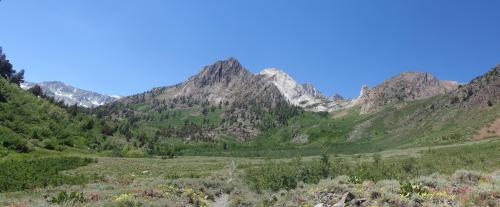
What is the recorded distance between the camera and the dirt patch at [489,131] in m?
101

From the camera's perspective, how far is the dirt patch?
100650mm

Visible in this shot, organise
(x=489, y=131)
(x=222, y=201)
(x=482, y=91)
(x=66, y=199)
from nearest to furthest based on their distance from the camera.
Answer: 1. (x=66, y=199)
2. (x=222, y=201)
3. (x=489, y=131)
4. (x=482, y=91)

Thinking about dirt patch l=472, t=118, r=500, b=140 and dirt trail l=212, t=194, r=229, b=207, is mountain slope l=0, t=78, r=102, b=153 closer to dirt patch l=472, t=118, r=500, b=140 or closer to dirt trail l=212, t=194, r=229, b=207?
dirt trail l=212, t=194, r=229, b=207

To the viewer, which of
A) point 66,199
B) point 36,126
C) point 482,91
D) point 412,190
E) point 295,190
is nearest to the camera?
point 412,190

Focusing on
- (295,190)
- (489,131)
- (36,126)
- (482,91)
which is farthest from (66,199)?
(482,91)

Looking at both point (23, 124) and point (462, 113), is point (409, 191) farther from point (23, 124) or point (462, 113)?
point (462, 113)

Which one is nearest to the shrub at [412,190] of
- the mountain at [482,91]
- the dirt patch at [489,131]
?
the dirt patch at [489,131]

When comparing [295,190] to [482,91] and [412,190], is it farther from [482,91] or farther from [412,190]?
[482,91]

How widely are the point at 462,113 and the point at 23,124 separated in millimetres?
126985

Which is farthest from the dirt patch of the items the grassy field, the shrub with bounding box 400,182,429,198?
the shrub with bounding box 400,182,429,198

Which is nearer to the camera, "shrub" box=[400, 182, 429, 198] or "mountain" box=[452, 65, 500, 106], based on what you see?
"shrub" box=[400, 182, 429, 198]

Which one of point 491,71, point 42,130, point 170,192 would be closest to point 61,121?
point 42,130

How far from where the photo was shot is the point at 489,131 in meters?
103

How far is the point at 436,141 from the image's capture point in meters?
113
